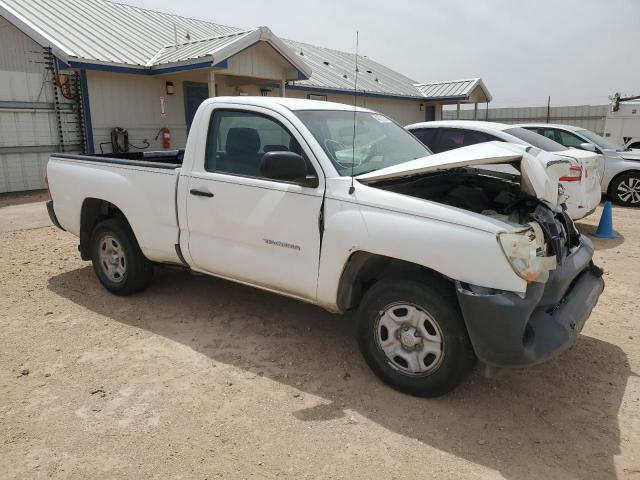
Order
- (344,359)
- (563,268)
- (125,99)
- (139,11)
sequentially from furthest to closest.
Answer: (139,11)
(125,99)
(344,359)
(563,268)

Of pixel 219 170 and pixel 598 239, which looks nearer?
pixel 219 170

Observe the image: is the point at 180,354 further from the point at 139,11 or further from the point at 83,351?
the point at 139,11

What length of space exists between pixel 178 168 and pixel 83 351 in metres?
1.64

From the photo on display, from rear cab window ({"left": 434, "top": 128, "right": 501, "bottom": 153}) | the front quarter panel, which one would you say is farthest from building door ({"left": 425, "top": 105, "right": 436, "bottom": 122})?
the front quarter panel

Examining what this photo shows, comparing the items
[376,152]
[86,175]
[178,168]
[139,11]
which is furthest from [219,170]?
[139,11]

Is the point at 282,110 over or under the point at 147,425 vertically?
over

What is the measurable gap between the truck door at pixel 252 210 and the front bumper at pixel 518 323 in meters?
1.15

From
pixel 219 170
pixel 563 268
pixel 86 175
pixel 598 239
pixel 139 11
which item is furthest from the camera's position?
pixel 139 11

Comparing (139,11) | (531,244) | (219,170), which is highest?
(139,11)

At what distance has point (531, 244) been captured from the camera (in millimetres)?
3000

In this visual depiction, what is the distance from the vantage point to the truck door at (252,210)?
145 inches

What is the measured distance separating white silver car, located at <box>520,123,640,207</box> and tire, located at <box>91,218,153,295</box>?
8255 mm

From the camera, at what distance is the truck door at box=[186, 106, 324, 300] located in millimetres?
3680

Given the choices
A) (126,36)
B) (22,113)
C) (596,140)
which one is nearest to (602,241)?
(596,140)
